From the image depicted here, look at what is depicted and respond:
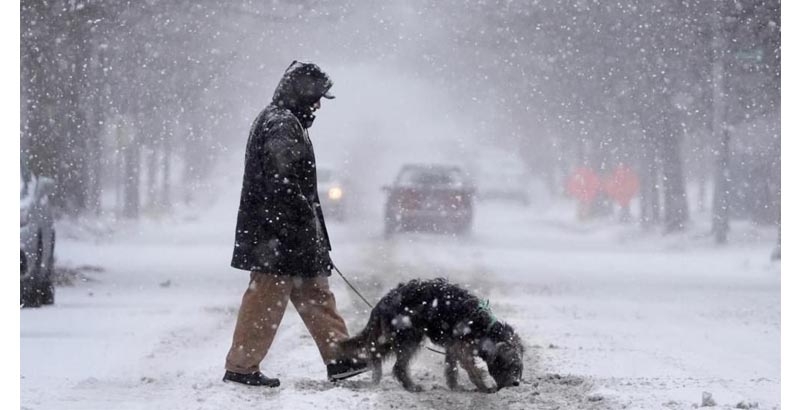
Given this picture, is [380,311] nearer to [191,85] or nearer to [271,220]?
[271,220]

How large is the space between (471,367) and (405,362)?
0.36m

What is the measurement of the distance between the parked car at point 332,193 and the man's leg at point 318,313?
16.7 m

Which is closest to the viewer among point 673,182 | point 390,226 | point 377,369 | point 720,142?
point 377,369

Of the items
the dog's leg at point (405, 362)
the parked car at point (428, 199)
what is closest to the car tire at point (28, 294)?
the dog's leg at point (405, 362)

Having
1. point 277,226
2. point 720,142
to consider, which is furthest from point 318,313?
point 720,142

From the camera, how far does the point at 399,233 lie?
20.0m

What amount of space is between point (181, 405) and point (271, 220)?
3.57 ft

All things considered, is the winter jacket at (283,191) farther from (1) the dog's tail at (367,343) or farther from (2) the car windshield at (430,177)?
(2) the car windshield at (430,177)

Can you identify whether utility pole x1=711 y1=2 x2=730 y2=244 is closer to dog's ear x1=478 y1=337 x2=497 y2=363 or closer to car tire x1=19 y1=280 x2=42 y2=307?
car tire x1=19 y1=280 x2=42 y2=307

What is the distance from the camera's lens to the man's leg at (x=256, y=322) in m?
6.15

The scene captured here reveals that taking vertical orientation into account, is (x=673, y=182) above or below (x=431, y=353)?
above

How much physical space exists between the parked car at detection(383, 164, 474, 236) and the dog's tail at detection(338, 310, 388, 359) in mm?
12504

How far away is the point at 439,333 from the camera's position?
6215 millimetres

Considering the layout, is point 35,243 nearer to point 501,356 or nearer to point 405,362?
point 405,362
